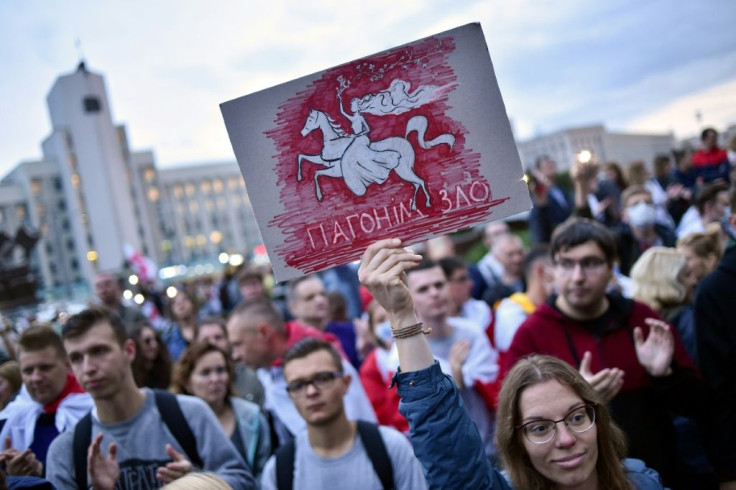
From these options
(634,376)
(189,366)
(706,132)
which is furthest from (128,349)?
(706,132)

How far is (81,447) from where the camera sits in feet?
10.3

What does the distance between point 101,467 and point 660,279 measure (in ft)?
12.1

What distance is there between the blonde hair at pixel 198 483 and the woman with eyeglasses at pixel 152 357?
3.17 m

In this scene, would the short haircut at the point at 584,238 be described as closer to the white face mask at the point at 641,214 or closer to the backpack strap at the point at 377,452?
the backpack strap at the point at 377,452

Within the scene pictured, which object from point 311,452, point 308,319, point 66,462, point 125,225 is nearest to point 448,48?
point 311,452

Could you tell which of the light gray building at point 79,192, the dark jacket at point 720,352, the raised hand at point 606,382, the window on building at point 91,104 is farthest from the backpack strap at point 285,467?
the window on building at point 91,104

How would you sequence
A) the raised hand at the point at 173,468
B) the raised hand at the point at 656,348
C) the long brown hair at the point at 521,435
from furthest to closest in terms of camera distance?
the raised hand at the point at 656,348
the raised hand at the point at 173,468
the long brown hair at the point at 521,435

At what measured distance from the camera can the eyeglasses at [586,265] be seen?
341cm

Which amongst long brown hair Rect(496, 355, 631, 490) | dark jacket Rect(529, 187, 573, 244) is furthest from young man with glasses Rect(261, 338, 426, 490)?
dark jacket Rect(529, 187, 573, 244)

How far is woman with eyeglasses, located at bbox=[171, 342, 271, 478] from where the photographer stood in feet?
14.1

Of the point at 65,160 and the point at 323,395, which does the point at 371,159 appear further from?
the point at 65,160

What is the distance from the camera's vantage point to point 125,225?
84688 mm

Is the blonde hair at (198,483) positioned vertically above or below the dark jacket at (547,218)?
below

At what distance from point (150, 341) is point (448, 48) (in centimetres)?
445
